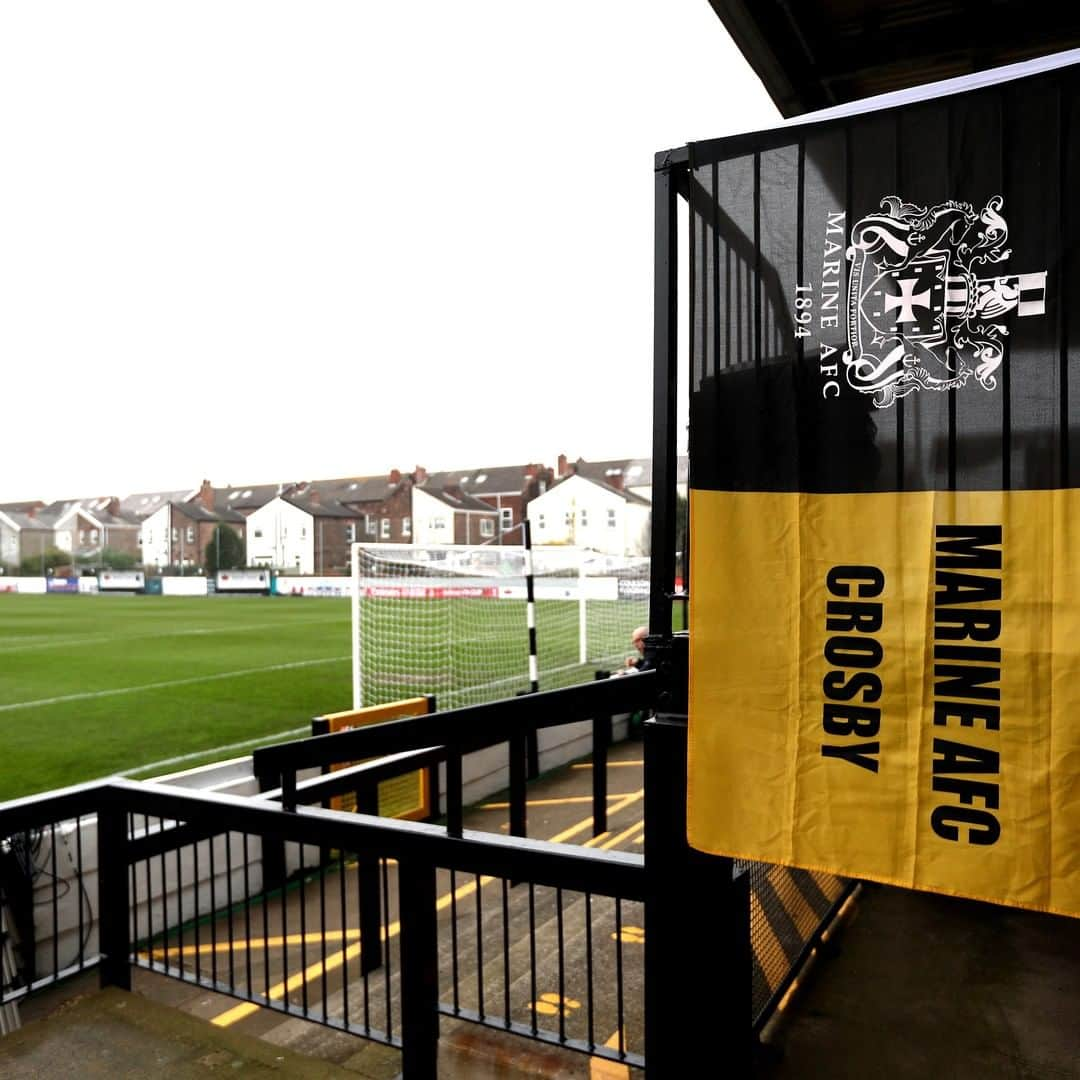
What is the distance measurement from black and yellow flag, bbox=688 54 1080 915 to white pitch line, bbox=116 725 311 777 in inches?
365

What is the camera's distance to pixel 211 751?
11789 millimetres

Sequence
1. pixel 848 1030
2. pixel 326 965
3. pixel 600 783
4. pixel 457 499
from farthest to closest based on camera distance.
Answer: pixel 457 499 < pixel 600 783 < pixel 326 965 < pixel 848 1030

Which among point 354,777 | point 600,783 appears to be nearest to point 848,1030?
point 354,777

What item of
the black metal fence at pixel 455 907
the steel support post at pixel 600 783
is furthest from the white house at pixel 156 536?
the black metal fence at pixel 455 907

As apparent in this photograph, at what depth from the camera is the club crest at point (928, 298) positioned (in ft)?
6.20

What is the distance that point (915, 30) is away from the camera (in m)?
4.21

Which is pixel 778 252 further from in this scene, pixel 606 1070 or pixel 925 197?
pixel 606 1070

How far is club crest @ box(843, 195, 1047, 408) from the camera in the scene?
74.4 inches

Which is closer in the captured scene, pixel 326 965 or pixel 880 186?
pixel 880 186

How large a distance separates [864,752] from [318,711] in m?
13.6

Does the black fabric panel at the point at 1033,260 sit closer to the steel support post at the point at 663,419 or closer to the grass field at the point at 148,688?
the steel support post at the point at 663,419

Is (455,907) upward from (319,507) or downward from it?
downward

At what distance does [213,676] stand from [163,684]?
4.72 ft

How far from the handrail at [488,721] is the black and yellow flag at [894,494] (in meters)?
0.52
